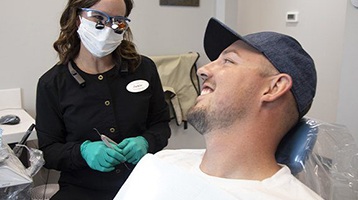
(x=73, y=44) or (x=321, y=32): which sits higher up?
(x=73, y=44)

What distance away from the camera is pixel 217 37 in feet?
3.70

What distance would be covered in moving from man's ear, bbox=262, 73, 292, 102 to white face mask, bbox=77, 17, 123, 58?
0.76m

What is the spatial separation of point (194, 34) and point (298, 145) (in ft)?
6.00

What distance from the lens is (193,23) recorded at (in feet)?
8.82

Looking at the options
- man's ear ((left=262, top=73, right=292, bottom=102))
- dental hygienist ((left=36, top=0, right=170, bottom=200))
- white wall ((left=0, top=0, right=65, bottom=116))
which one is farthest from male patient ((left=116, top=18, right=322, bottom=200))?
white wall ((left=0, top=0, right=65, bottom=116))

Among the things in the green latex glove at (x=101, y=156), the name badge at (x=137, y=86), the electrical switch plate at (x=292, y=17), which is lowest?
the green latex glove at (x=101, y=156)

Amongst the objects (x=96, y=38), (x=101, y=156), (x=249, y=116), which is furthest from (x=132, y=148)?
(x=249, y=116)

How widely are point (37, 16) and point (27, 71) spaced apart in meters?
0.34

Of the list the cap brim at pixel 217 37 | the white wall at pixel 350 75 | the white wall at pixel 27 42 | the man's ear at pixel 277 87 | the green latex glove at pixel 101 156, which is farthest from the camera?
the white wall at pixel 27 42

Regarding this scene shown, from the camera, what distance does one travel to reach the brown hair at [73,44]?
1.47m

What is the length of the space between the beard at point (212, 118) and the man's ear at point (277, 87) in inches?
3.1

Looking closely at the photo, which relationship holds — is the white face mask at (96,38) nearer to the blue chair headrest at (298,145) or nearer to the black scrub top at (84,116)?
the black scrub top at (84,116)

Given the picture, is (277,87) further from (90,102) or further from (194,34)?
(194,34)

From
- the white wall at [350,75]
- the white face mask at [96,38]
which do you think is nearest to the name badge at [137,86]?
the white face mask at [96,38]
